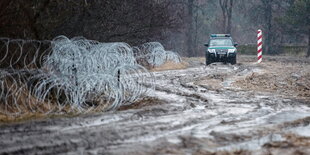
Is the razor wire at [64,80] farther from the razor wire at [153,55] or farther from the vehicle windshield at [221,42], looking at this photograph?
the vehicle windshield at [221,42]

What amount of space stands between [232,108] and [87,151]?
437 centimetres

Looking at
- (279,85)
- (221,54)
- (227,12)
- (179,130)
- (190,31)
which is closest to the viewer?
(179,130)

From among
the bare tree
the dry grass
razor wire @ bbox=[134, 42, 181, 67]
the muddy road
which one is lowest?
the dry grass

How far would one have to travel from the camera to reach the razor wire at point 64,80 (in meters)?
8.20

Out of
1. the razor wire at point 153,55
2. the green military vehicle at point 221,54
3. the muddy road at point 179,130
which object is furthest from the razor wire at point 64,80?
the green military vehicle at point 221,54

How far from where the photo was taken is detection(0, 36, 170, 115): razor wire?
26.9ft

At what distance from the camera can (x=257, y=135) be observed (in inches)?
261

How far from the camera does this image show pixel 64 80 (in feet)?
27.1

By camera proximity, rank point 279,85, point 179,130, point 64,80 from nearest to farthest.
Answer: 1. point 179,130
2. point 64,80
3. point 279,85

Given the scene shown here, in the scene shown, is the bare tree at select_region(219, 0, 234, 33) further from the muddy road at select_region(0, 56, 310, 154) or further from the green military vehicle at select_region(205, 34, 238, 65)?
the muddy road at select_region(0, 56, 310, 154)

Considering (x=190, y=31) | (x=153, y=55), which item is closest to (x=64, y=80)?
(x=153, y=55)

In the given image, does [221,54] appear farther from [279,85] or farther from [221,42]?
[279,85]

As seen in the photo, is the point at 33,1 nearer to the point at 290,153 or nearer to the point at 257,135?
the point at 257,135

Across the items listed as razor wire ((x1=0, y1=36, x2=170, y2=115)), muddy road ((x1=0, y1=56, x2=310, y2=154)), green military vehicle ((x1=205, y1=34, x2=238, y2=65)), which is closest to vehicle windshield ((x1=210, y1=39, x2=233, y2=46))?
green military vehicle ((x1=205, y1=34, x2=238, y2=65))
